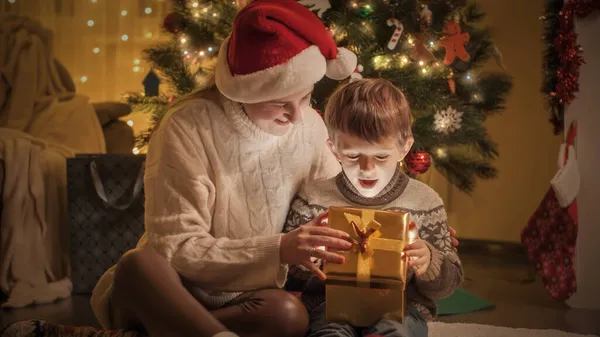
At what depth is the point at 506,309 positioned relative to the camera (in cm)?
228

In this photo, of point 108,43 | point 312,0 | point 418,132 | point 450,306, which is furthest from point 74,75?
point 450,306

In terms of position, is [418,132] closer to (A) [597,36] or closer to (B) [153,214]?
(A) [597,36]

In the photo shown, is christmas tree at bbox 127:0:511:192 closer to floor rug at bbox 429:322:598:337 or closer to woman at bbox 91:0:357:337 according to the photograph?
floor rug at bbox 429:322:598:337

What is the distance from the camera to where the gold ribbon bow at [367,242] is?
1.14m

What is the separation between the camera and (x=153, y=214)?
1287 mm

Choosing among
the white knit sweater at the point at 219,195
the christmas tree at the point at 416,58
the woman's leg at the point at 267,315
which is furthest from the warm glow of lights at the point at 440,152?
the woman's leg at the point at 267,315

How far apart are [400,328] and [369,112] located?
37cm

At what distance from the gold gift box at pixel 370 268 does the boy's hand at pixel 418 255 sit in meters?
0.02

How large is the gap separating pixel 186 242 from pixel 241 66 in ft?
1.05

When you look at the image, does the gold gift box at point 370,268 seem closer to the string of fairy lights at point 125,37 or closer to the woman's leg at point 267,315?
the woman's leg at point 267,315

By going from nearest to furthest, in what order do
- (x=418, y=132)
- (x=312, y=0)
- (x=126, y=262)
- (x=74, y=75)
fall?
(x=126, y=262)
(x=418, y=132)
(x=312, y=0)
(x=74, y=75)

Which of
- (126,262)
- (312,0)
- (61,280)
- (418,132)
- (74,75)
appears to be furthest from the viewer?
(74,75)

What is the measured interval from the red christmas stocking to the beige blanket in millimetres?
1619

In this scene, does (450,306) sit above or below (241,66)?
below
